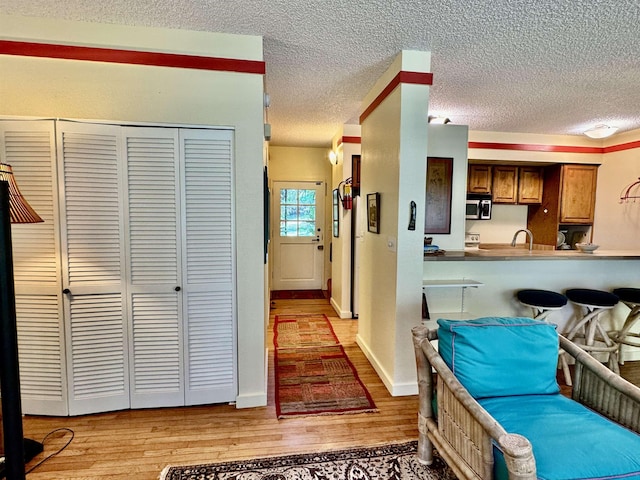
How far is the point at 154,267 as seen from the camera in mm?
2268

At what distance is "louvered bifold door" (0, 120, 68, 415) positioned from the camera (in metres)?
2.09

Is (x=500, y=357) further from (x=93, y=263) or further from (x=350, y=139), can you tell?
(x=350, y=139)

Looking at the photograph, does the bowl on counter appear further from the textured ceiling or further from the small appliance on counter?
the small appliance on counter

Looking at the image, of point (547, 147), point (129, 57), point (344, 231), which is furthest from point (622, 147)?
point (129, 57)

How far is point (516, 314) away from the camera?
118 inches

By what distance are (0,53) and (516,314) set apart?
4.34 meters

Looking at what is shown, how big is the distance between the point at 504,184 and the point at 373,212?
3183mm

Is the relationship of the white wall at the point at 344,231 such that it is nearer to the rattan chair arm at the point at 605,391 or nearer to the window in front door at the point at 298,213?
the window in front door at the point at 298,213

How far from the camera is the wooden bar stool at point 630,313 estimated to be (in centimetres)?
286

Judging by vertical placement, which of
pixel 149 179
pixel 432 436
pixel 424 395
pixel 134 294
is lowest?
pixel 432 436

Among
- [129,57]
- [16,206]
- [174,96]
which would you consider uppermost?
[129,57]

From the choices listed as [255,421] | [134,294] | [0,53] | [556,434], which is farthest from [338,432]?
[0,53]

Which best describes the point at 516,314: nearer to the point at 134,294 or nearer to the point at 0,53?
the point at 134,294

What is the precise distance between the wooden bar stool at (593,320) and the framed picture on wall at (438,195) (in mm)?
1273
